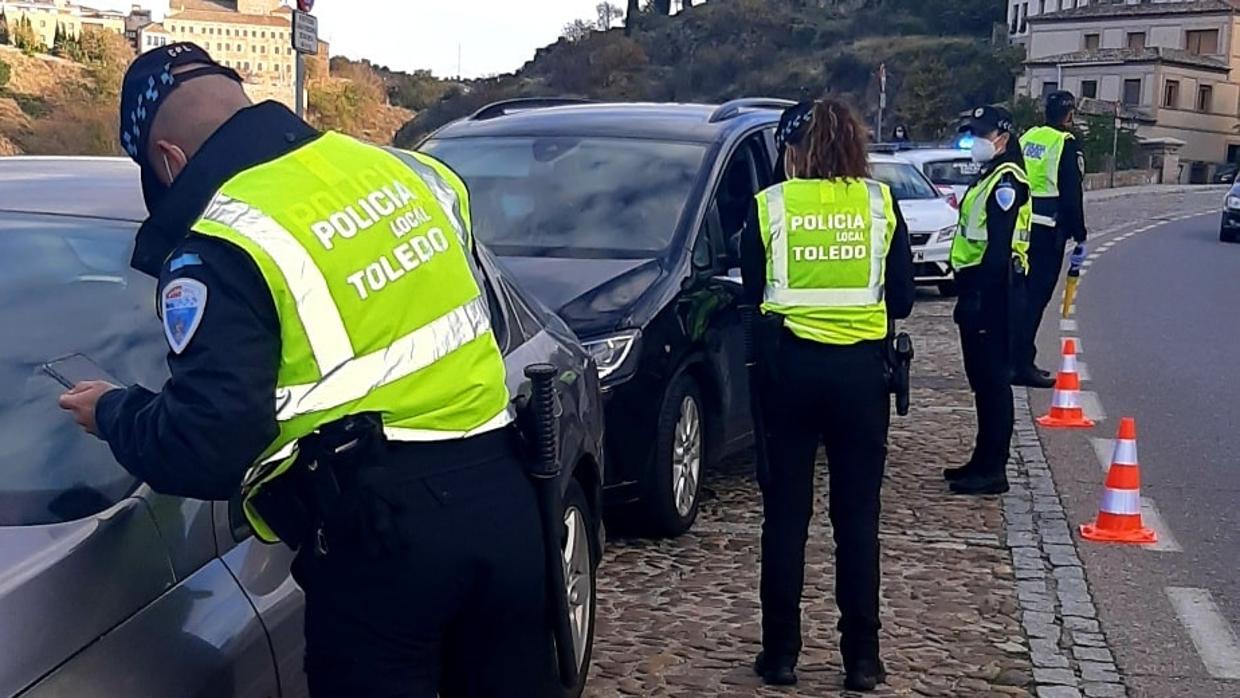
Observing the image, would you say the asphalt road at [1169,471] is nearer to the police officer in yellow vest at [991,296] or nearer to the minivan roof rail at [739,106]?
the police officer in yellow vest at [991,296]

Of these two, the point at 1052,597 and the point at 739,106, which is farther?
the point at 739,106

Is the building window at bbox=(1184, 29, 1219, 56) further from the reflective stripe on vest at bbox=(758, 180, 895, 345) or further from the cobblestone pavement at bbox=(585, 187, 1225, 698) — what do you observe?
the reflective stripe on vest at bbox=(758, 180, 895, 345)

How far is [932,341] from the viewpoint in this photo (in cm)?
1341

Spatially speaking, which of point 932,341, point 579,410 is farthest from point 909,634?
Result: point 932,341

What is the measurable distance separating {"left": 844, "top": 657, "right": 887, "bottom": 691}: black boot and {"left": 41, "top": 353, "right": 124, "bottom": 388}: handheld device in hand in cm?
268

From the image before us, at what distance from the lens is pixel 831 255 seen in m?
4.73

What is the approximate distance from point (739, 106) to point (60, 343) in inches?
216

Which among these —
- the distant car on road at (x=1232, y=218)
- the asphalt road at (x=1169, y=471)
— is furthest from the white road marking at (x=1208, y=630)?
the distant car on road at (x=1232, y=218)

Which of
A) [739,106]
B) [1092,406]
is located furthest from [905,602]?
[1092,406]

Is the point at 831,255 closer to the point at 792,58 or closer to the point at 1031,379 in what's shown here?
the point at 1031,379

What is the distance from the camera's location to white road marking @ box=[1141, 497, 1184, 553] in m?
6.55

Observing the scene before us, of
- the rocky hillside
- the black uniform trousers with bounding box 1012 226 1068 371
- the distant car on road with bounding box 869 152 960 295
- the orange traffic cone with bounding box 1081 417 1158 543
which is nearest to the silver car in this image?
the orange traffic cone with bounding box 1081 417 1158 543

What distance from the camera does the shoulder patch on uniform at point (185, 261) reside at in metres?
2.20

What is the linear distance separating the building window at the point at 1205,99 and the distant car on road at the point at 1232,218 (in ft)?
192
